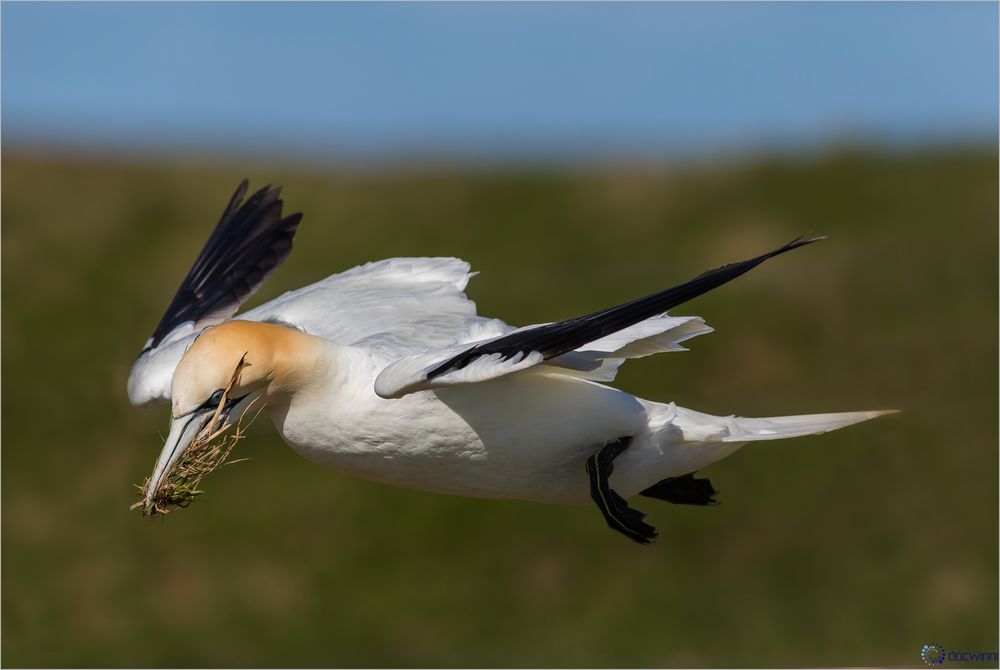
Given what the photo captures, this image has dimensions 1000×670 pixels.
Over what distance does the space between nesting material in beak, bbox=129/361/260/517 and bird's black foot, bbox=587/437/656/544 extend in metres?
1.76

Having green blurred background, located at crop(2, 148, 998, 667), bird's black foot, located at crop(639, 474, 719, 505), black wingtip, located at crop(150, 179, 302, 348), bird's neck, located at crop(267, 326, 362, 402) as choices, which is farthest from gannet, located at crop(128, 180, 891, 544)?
green blurred background, located at crop(2, 148, 998, 667)

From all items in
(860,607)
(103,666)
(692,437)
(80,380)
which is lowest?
(860,607)

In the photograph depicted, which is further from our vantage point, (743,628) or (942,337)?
(942,337)

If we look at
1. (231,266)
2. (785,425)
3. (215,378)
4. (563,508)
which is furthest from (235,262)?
Result: (563,508)

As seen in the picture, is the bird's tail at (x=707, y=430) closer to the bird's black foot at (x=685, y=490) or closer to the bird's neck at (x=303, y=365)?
the bird's black foot at (x=685, y=490)

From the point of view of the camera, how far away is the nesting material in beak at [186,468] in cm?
607

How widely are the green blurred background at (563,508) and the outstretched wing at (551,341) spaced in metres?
10.8

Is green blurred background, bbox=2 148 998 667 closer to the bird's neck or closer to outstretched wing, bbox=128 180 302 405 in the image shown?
outstretched wing, bbox=128 180 302 405

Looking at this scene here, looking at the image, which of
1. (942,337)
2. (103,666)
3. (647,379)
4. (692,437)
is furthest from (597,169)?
(692,437)

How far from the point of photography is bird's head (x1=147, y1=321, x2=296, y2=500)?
20.3ft

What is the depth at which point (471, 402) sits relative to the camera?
652 centimetres

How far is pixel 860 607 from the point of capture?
1652cm

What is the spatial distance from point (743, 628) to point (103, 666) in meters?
7.61

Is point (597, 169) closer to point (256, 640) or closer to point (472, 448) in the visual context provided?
point (256, 640)
